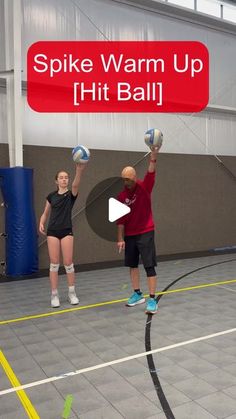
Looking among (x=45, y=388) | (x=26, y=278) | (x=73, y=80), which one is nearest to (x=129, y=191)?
(x=45, y=388)

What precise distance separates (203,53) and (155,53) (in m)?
1.47

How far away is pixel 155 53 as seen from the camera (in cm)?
851

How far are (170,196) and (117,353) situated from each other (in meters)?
5.78

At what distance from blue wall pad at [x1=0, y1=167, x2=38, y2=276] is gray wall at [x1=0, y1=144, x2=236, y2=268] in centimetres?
52

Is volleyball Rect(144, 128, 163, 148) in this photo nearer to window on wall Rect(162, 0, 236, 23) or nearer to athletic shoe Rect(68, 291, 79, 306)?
athletic shoe Rect(68, 291, 79, 306)

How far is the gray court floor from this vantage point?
2404 mm

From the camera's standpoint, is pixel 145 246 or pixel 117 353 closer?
pixel 117 353

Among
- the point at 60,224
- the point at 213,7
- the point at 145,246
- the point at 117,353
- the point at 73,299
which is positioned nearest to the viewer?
the point at 117,353

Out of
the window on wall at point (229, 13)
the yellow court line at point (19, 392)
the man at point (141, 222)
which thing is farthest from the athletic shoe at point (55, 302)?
the window on wall at point (229, 13)

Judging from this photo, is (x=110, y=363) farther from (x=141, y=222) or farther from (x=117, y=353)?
(x=141, y=222)

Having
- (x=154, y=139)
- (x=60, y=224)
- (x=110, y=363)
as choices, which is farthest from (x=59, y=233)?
(x=110, y=363)

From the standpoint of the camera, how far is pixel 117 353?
3.23 meters

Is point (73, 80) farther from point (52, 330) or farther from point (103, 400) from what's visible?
point (103, 400)

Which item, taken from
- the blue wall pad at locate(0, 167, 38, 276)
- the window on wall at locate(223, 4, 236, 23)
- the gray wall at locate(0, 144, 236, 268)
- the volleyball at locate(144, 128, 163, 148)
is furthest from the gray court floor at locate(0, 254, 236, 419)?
the window on wall at locate(223, 4, 236, 23)
